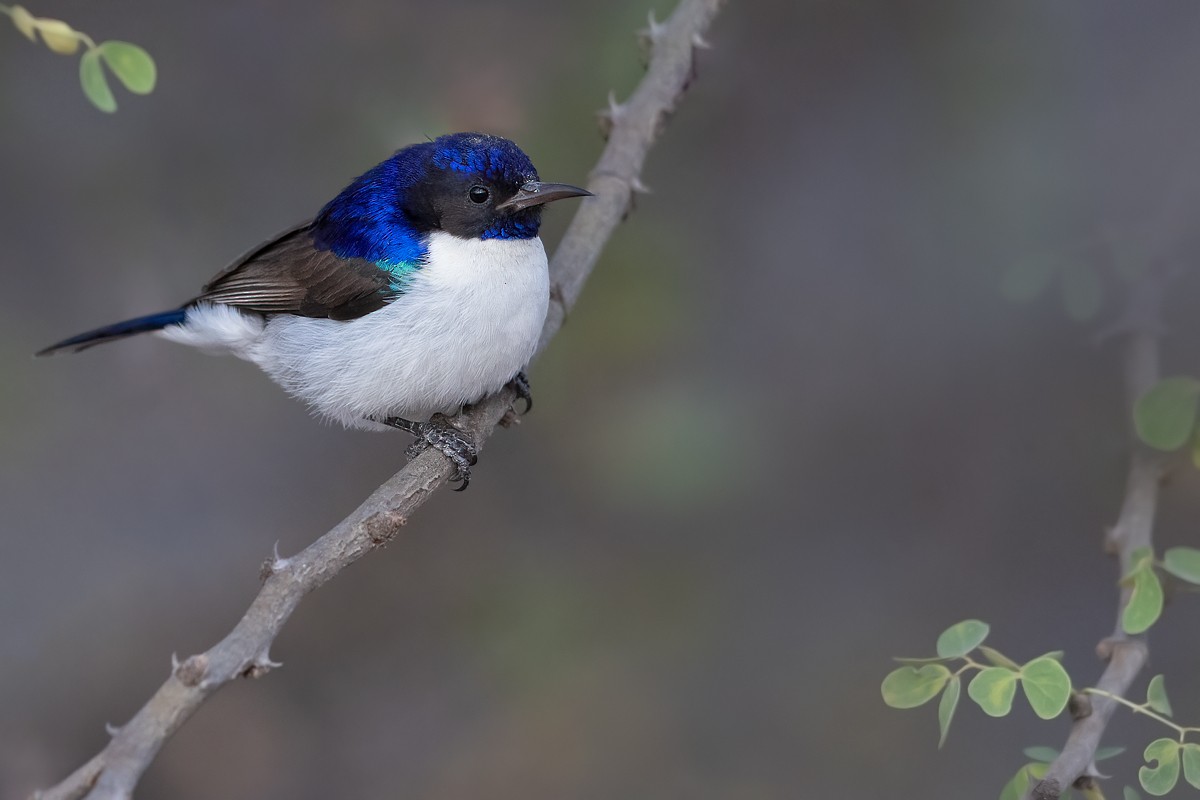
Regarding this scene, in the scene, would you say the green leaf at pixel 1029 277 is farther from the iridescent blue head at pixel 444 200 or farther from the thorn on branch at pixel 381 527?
the thorn on branch at pixel 381 527

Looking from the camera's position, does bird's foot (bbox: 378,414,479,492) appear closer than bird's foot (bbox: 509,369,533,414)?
Yes

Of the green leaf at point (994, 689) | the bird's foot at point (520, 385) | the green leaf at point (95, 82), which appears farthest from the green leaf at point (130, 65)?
the green leaf at point (994, 689)

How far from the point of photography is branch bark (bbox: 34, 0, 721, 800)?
6.45ft

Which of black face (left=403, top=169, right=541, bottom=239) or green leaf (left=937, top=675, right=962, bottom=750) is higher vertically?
black face (left=403, top=169, right=541, bottom=239)

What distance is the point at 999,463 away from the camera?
185 inches

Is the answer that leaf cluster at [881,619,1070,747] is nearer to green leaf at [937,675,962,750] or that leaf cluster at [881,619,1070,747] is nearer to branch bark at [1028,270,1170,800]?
green leaf at [937,675,962,750]

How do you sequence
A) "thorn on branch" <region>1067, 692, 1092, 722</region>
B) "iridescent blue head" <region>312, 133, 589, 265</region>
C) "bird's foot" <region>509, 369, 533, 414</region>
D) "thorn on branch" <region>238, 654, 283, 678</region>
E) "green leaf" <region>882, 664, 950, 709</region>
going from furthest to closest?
"bird's foot" <region>509, 369, 533, 414</region> → "iridescent blue head" <region>312, 133, 589, 265</region> → "thorn on branch" <region>1067, 692, 1092, 722</region> → "green leaf" <region>882, 664, 950, 709</region> → "thorn on branch" <region>238, 654, 283, 678</region>

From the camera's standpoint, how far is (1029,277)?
427cm

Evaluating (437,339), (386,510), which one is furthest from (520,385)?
(386,510)

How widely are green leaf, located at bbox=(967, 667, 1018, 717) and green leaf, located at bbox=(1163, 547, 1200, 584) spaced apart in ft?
1.51

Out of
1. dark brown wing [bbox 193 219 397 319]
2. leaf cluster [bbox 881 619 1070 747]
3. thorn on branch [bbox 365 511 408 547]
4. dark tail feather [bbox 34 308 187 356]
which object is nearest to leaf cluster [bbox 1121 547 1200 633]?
leaf cluster [bbox 881 619 1070 747]

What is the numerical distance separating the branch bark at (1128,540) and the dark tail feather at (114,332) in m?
2.77

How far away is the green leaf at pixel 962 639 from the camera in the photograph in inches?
89.4

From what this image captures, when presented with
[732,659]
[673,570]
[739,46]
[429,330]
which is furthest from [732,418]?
[429,330]
